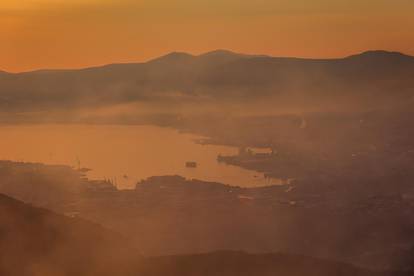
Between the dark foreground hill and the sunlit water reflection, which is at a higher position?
the dark foreground hill

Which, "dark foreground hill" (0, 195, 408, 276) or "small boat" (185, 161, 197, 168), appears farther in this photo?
"small boat" (185, 161, 197, 168)

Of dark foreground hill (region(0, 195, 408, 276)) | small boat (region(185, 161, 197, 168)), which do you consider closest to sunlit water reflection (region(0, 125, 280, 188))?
small boat (region(185, 161, 197, 168))

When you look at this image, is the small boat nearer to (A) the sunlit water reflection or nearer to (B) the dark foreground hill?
(A) the sunlit water reflection

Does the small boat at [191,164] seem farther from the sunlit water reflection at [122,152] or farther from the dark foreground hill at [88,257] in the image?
the dark foreground hill at [88,257]

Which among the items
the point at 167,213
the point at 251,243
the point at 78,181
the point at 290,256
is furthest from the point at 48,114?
the point at 290,256

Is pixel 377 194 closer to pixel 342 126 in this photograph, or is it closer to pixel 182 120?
pixel 342 126

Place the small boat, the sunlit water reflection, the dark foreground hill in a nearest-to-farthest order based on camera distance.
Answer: the dark foreground hill
the sunlit water reflection
the small boat

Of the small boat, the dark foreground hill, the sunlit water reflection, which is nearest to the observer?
the dark foreground hill

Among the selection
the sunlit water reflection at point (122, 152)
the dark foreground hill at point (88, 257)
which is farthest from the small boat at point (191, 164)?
the dark foreground hill at point (88, 257)
